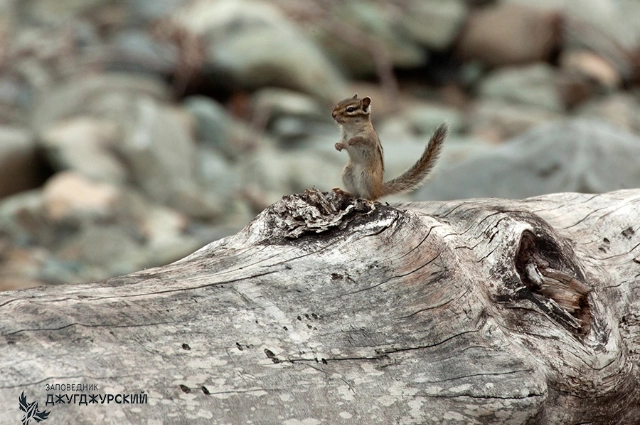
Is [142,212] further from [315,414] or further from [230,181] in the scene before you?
[315,414]

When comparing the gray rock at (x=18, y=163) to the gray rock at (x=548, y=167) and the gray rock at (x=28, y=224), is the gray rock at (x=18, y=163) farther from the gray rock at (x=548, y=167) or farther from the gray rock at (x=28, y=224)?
the gray rock at (x=548, y=167)

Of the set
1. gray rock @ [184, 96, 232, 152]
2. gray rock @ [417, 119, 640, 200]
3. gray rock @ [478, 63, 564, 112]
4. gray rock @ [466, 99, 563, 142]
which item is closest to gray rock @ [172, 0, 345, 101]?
gray rock @ [184, 96, 232, 152]

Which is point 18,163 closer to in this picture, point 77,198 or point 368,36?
point 77,198

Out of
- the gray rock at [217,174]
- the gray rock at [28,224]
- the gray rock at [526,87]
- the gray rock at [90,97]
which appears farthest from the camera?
the gray rock at [526,87]

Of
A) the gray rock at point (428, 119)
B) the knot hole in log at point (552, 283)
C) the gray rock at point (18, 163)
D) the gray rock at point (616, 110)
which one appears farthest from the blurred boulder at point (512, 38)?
the knot hole in log at point (552, 283)

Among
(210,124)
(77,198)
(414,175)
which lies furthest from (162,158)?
(414,175)

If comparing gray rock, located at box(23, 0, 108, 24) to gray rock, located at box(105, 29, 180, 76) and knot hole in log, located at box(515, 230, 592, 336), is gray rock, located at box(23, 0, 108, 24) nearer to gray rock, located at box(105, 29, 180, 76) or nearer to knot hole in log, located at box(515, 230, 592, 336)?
gray rock, located at box(105, 29, 180, 76)
